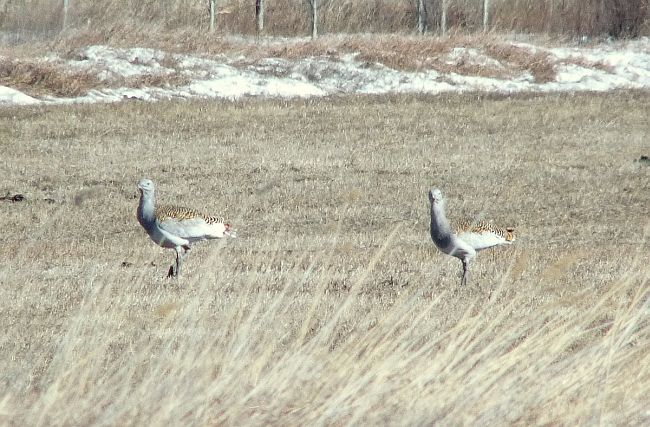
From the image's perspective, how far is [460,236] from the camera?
9.16 meters

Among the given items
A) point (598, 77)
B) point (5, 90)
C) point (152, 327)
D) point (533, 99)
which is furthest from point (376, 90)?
point (152, 327)


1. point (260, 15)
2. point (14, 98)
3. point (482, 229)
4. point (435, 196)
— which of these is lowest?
point (260, 15)

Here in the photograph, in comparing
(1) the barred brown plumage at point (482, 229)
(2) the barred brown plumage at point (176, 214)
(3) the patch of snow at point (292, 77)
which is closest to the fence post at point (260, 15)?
(3) the patch of snow at point (292, 77)

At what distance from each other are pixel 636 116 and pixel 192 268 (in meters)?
13.7

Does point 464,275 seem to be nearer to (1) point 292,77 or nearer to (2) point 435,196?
(2) point 435,196

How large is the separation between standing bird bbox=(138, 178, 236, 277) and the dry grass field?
0.24 meters

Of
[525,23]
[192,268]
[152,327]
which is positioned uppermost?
[152,327]

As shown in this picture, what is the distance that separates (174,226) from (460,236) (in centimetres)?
218

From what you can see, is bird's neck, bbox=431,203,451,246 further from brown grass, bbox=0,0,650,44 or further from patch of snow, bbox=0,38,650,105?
brown grass, bbox=0,0,650,44

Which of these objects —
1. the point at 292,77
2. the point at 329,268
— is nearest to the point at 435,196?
the point at 329,268

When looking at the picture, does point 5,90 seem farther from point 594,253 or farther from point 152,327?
point 152,327

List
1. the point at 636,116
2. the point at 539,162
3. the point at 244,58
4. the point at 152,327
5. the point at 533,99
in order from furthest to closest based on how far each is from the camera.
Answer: the point at 244,58
the point at 533,99
the point at 636,116
the point at 539,162
the point at 152,327

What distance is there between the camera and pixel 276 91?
25219 mm

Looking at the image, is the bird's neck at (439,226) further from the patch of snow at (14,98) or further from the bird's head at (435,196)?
the patch of snow at (14,98)
